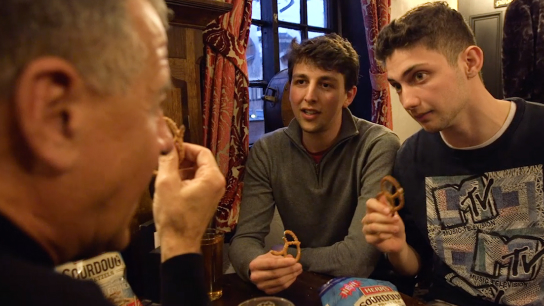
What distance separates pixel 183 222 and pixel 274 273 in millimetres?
421

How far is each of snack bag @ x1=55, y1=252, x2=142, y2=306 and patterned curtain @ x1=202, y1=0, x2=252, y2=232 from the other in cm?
90

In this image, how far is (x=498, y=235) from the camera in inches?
47.3

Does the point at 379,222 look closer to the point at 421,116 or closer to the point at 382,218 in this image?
Answer: the point at 382,218

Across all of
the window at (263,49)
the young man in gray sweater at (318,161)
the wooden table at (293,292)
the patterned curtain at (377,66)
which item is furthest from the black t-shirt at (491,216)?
the patterned curtain at (377,66)

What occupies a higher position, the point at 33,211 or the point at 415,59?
the point at 415,59

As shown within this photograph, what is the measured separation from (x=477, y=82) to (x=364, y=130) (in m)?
0.43

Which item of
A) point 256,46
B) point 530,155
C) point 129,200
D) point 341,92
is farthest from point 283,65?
point 129,200

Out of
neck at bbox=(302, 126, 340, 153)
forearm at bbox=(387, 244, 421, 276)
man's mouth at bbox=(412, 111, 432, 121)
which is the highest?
man's mouth at bbox=(412, 111, 432, 121)

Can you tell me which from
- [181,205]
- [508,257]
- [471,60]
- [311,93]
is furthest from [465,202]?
[181,205]

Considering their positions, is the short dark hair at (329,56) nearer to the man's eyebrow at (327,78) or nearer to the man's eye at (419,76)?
the man's eyebrow at (327,78)

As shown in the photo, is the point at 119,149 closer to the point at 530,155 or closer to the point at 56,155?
the point at 56,155

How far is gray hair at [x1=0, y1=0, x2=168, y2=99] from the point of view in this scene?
351 mm

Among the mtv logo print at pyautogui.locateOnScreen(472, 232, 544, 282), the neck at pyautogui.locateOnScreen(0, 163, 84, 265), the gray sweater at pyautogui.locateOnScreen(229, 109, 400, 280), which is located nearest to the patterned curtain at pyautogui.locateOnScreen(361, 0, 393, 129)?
the gray sweater at pyautogui.locateOnScreen(229, 109, 400, 280)

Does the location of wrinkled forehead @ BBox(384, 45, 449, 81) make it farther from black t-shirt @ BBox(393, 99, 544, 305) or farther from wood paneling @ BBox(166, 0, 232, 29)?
wood paneling @ BBox(166, 0, 232, 29)
